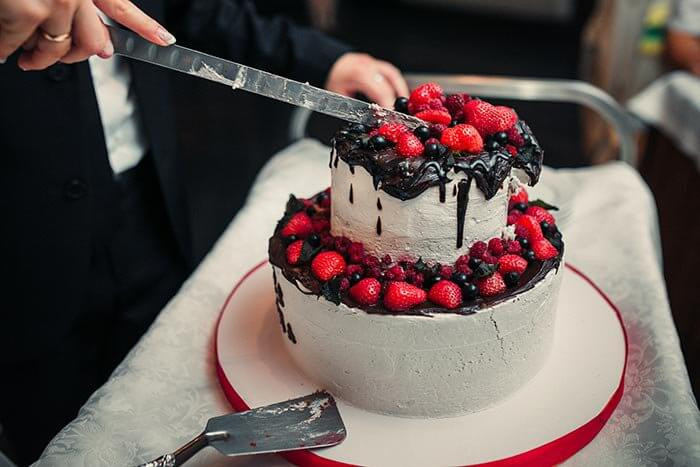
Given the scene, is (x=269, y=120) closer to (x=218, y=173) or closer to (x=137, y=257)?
(x=218, y=173)

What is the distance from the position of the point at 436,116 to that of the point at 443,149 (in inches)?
4.2

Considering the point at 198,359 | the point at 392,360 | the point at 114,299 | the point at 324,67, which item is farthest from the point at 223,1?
the point at 392,360

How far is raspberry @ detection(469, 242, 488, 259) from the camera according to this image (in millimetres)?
1175

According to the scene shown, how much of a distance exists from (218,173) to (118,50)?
107 inches

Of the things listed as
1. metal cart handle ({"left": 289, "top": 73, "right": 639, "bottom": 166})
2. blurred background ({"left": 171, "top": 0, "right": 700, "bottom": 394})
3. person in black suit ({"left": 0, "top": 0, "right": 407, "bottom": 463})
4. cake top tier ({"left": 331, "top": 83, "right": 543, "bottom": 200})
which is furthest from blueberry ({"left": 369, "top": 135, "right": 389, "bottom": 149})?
blurred background ({"left": 171, "top": 0, "right": 700, "bottom": 394})

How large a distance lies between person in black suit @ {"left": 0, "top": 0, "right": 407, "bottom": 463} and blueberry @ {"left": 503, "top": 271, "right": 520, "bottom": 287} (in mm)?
644

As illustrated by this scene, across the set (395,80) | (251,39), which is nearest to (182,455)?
(395,80)

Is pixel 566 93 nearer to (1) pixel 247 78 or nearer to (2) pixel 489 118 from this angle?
(2) pixel 489 118

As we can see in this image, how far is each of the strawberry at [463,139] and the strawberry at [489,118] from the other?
0.05 m

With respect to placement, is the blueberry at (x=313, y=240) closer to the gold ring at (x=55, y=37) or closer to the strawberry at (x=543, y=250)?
the strawberry at (x=543, y=250)

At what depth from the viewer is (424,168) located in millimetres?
1102

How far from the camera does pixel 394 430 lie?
45.4 inches

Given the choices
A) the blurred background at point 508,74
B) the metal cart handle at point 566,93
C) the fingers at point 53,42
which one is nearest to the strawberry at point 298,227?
the fingers at point 53,42

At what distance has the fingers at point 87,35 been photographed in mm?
923
